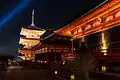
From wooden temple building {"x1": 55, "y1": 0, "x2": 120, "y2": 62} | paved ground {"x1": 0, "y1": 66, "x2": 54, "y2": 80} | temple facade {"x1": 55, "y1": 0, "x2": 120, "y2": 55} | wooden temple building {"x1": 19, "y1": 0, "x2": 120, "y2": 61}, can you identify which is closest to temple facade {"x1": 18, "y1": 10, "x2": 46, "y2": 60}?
paved ground {"x1": 0, "y1": 66, "x2": 54, "y2": 80}

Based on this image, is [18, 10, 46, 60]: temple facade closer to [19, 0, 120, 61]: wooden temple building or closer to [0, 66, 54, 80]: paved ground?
[0, 66, 54, 80]: paved ground

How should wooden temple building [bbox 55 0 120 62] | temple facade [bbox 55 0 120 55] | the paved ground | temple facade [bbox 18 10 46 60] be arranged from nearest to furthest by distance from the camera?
wooden temple building [bbox 55 0 120 62], temple facade [bbox 55 0 120 55], the paved ground, temple facade [bbox 18 10 46 60]

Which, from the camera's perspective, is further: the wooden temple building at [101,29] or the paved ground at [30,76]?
the paved ground at [30,76]

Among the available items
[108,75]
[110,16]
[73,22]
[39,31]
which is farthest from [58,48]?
[39,31]

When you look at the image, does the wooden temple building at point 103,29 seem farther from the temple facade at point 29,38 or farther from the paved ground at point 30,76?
the temple facade at point 29,38

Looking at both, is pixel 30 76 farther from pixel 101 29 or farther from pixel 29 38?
pixel 29 38

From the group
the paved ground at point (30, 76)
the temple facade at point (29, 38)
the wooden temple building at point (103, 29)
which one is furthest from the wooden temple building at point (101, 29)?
the temple facade at point (29, 38)

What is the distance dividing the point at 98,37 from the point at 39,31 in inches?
1905

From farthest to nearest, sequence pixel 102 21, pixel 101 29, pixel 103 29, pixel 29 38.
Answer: pixel 29 38
pixel 101 29
pixel 102 21
pixel 103 29

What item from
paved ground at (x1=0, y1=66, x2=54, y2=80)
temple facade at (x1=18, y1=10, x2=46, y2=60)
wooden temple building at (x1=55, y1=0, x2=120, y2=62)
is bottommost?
paved ground at (x1=0, y1=66, x2=54, y2=80)

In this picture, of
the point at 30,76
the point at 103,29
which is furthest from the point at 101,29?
the point at 30,76

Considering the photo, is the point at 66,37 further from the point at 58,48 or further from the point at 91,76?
the point at 91,76

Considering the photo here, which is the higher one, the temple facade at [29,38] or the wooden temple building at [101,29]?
the temple facade at [29,38]

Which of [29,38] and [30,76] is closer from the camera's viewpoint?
[30,76]
